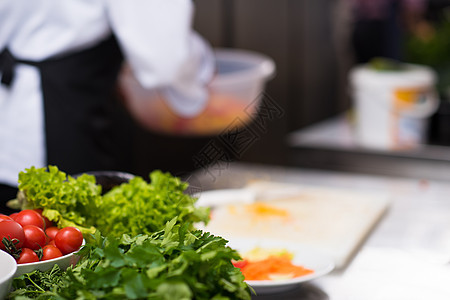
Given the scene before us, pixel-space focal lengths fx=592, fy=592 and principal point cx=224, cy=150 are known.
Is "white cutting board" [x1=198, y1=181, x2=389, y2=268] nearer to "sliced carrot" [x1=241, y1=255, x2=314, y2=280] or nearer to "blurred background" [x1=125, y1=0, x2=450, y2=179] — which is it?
"sliced carrot" [x1=241, y1=255, x2=314, y2=280]

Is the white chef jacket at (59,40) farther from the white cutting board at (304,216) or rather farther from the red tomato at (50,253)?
the red tomato at (50,253)

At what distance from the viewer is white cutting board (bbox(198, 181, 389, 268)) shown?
3.59 feet

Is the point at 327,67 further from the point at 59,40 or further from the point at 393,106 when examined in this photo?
the point at 59,40

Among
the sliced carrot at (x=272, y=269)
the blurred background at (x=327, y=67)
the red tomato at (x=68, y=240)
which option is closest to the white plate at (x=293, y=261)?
the sliced carrot at (x=272, y=269)

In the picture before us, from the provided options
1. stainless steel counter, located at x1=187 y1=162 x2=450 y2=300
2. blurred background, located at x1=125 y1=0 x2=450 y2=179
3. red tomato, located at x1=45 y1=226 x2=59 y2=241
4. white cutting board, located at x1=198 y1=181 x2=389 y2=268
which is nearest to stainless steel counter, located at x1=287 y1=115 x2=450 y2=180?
blurred background, located at x1=125 y1=0 x2=450 y2=179

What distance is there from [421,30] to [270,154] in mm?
785

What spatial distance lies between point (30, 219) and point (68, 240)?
0.23ft

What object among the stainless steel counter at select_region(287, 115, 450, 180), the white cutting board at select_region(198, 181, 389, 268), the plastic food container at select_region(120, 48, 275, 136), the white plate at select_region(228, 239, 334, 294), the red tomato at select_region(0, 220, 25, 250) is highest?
the red tomato at select_region(0, 220, 25, 250)

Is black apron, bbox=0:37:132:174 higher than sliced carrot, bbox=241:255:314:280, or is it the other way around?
black apron, bbox=0:37:132:174

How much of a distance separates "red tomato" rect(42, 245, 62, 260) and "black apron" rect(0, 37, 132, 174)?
60cm

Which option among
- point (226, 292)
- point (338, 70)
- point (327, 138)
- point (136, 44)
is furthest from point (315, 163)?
point (226, 292)

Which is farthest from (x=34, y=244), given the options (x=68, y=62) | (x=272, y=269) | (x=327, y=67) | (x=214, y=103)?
(x=327, y=67)

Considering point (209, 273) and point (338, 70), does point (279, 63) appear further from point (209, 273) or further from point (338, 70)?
point (209, 273)

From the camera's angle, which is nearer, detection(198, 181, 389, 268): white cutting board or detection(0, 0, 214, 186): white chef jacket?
detection(198, 181, 389, 268): white cutting board
